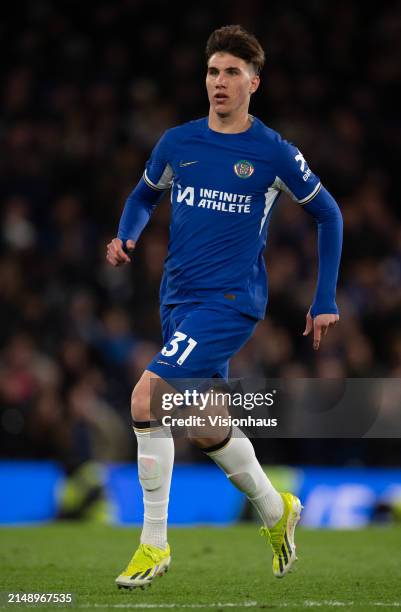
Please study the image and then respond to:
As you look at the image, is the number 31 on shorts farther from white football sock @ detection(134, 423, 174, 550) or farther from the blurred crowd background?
the blurred crowd background

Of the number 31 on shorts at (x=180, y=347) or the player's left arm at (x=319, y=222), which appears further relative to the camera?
the player's left arm at (x=319, y=222)

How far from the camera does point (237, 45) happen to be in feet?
20.4

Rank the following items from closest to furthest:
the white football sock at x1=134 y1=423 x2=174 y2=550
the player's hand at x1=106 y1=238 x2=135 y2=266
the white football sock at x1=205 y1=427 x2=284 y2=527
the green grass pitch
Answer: the green grass pitch → the white football sock at x1=134 y1=423 x2=174 y2=550 → the player's hand at x1=106 y1=238 x2=135 y2=266 → the white football sock at x1=205 y1=427 x2=284 y2=527

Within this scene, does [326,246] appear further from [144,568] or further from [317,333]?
[144,568]

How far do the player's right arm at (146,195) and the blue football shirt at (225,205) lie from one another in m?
0.07

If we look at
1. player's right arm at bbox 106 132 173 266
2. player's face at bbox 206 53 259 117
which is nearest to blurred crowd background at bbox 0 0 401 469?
player's right arm at bbox 106 132 173 266

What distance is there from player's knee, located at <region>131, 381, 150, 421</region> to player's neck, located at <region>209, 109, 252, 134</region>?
1.46 m

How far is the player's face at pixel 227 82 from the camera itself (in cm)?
621

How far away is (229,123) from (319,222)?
722 mm

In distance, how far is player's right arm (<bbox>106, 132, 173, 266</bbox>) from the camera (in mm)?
6414

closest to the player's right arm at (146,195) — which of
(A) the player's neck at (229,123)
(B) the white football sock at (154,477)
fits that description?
(A) the player's neck at (229,123)

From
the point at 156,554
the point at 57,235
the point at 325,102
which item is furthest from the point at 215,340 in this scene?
the point at 325,102

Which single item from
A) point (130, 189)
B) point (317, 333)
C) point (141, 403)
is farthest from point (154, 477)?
point (130, 189)

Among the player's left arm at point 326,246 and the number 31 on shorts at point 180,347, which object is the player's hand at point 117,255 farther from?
the player's left arm at point 326,246
